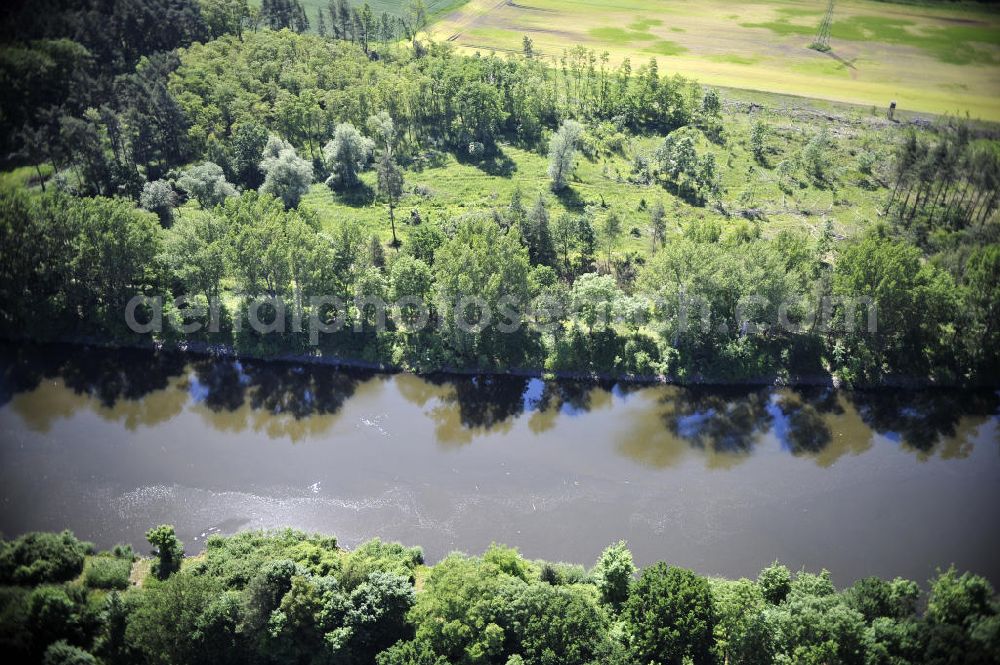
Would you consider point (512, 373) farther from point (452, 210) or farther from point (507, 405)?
point (452, 210)

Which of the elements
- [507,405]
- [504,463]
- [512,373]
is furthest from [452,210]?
[504,463]

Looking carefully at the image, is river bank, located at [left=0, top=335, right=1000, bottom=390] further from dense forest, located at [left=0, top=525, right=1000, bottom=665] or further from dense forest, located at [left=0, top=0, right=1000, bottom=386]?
dense forest, located at [left=0, top=525, right=1000, bottom=665]

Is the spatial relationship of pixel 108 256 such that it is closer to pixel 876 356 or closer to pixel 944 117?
pixel 876 356

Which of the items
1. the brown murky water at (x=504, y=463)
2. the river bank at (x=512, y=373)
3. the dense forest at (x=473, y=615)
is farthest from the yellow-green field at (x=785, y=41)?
the dense forest at (x=473, y=615)

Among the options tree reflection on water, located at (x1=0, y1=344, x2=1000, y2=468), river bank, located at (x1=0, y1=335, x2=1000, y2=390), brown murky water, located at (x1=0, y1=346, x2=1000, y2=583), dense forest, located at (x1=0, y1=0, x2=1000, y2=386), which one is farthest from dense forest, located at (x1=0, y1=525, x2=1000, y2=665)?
dense forest, located at (x1=0, y1=0, x2=1000, y2=386)

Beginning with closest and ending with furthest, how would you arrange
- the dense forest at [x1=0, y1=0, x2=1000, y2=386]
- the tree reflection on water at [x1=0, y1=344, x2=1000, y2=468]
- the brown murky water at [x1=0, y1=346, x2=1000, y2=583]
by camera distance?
the brown murky water at [x1=0, y1=346, x2=1000, y2=583], the tree reflection on water at [x1=0, y1=344, x2=1000, y2=468], the dense forest at [x1=0, y1=0, x2=1000, y2=386]

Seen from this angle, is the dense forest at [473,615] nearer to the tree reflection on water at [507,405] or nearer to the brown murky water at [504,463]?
the brown murky water at [504,463]
